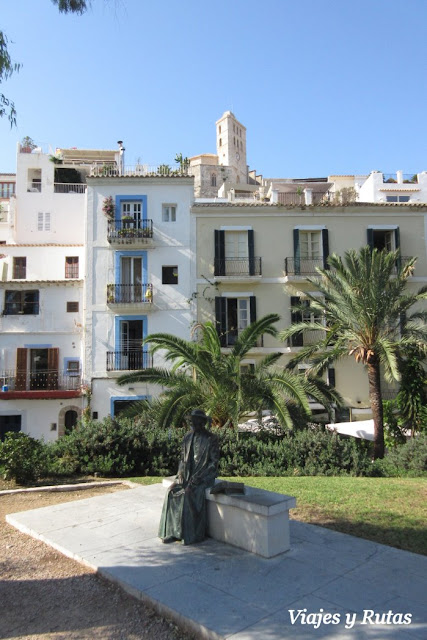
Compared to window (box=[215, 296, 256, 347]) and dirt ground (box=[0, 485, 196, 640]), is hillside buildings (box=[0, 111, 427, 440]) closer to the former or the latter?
window (box=[215, 296, 256, 347])

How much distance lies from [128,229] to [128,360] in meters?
5.96

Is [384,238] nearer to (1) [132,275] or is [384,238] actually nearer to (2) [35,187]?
(1) [132,275]

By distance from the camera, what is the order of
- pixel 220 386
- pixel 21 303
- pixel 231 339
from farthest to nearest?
pixel 21 303 < pixel 231 339 < pixel 220 386

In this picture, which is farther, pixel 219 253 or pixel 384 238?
pixel 384 238

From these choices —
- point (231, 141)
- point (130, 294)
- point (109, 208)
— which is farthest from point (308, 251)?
point (231, 141)

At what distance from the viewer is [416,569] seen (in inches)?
210

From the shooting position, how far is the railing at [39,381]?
74.2 feet

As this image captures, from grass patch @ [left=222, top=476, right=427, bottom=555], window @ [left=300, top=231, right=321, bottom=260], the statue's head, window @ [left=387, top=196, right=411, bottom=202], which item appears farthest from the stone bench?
window @ [left=387, top=196, right=411, bottom=202]

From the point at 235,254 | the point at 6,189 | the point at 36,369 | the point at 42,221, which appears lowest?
the point at 36,369

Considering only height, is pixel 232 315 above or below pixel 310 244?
below

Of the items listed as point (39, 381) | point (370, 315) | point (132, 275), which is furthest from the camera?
point (132, 275)

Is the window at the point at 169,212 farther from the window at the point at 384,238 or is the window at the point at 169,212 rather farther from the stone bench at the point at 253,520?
the stone bench at the point at 253,520

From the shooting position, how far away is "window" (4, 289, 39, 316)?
23.5 metres

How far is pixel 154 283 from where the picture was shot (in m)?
23.1
